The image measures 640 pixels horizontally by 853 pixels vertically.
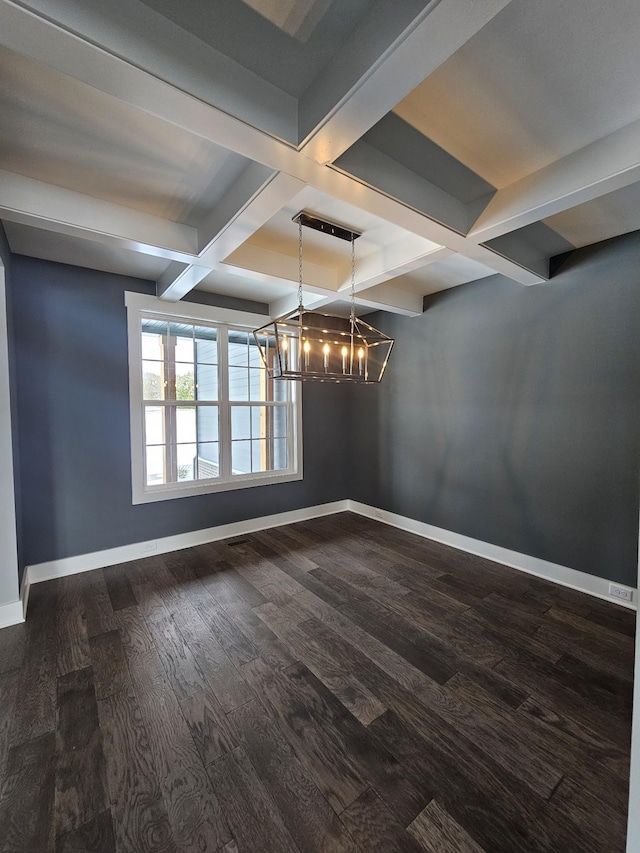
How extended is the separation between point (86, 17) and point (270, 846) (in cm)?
271

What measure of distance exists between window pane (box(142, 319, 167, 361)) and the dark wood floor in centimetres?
229

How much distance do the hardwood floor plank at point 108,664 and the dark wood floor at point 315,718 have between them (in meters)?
0.01

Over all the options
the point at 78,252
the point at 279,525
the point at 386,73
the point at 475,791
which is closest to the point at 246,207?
the point at 386,73

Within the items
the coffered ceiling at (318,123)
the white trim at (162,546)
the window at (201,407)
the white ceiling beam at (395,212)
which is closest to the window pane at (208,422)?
the window at (201,407)

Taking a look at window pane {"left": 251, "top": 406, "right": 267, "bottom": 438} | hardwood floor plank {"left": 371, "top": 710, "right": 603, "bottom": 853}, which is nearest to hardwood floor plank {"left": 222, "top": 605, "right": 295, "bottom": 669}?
hardwood floor plank {"left": 371, "top": 710, "right": 603, "bottom": 853}

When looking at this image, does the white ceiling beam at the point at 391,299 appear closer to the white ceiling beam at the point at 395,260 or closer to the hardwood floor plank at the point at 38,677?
the white ceiling beam at the point at 395,260

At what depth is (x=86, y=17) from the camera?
1.00 m

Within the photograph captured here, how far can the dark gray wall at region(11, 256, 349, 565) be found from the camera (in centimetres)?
294

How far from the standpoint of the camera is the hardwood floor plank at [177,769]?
1.21 metres

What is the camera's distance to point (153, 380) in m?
3.69

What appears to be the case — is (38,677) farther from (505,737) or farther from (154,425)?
(505,737)

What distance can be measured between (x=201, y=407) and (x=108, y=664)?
259 centimetres

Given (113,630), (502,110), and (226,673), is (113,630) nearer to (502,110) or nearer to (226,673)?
(226,673)

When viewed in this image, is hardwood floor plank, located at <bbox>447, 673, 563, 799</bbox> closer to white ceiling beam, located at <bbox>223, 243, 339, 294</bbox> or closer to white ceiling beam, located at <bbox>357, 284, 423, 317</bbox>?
white ceiling beam, located at <bbox>223, 243, 339, 294</bbox>
